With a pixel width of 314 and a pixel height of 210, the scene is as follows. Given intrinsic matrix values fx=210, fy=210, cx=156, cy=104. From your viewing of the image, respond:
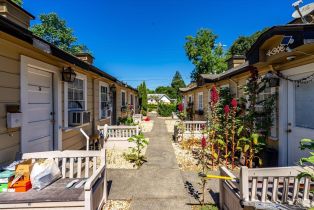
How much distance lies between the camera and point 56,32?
35125 mm

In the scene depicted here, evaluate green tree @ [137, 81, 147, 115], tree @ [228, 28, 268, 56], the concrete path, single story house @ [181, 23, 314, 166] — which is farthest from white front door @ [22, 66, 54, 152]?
tree @ [228, 28, 268, 56]

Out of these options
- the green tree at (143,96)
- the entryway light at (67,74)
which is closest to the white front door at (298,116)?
the entryway light at (67,74)

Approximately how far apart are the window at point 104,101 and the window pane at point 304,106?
21.6 feet

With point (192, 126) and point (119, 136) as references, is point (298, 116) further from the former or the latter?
point (119, 136)

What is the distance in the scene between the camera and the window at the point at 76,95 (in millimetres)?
5597

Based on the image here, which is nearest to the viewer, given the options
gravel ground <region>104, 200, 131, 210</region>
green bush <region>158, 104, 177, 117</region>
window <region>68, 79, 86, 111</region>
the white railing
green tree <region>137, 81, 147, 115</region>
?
gravel ground <region>104, 200, 131, 210</region>

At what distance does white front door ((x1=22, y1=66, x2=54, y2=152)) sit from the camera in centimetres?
377

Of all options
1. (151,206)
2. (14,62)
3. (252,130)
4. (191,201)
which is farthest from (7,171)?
(252,130)

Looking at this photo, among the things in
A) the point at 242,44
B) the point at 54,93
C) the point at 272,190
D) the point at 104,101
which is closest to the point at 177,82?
the point at 242,44

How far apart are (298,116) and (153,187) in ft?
11.0

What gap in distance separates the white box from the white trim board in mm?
203

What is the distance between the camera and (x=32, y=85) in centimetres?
391

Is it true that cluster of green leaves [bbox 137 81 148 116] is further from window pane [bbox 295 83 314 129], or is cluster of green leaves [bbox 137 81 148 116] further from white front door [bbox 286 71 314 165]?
window pane [bbox 295 83 314 129]

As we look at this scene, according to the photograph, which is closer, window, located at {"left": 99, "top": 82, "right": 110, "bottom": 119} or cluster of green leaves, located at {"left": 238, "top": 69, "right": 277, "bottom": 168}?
cluster of green leaves, located at {"left": 238, "top": 69, "right": 277, "bottom": 168}
